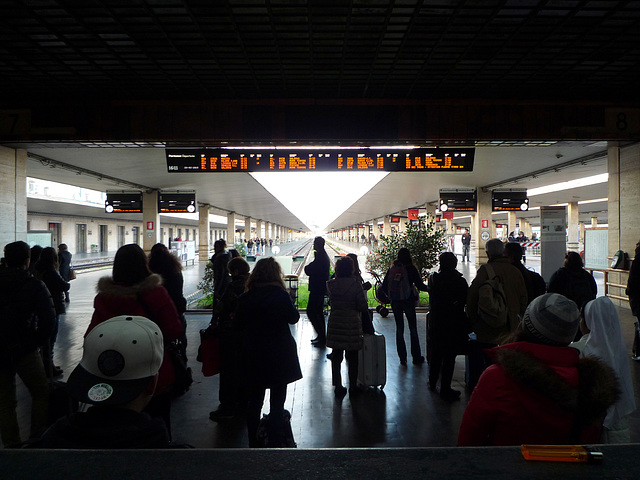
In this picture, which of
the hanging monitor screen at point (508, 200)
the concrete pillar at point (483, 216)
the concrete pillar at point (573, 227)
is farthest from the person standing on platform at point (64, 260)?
the concrete pillar at point (573, 227)

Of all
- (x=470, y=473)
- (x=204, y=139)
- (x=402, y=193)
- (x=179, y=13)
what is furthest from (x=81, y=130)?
(x=402, y=193)

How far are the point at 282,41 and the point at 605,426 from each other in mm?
5001

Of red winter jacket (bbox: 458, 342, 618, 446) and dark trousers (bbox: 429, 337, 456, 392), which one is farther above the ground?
red winter jacket (bbox: 458, 342, 618, 446)

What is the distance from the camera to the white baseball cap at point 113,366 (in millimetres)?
1344

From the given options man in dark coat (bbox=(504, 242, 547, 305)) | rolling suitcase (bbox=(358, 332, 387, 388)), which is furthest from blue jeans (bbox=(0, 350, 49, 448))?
man in dark coat (bbox=(504, 242, 547, 305))

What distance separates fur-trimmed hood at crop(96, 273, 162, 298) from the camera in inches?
111

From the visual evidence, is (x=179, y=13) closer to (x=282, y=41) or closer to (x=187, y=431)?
(x=282, y=41)

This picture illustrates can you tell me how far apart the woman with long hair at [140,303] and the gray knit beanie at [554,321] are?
7.26 feet

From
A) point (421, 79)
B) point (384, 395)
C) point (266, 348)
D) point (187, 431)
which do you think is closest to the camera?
point (266, 348)

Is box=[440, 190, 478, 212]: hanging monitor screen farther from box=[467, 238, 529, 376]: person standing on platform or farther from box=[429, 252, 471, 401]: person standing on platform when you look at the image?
box=[467, 238, 529, 376]: person standing on platform

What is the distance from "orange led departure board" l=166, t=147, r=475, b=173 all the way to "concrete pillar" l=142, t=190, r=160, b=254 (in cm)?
1406

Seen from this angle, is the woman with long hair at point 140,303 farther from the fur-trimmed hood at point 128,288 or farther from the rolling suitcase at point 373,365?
the rolling suitcase at point 373,365

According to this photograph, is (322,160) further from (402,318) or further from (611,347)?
(611,347)

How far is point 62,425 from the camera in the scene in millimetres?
1389
